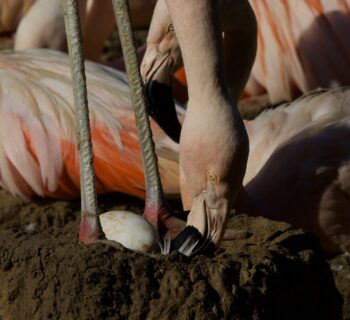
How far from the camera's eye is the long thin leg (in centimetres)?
307

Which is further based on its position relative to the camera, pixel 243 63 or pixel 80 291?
pixel 243 63

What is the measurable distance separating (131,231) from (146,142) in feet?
0.79

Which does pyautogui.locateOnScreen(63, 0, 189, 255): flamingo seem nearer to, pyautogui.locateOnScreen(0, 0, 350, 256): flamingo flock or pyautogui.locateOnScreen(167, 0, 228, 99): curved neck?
pyautogui.locateOnScreen(0, 0, 350, 256): flamingo flock

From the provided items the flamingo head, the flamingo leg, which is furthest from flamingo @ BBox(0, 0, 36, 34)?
the flamingo leg

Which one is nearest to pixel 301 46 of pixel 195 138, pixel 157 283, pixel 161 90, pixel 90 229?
pixel 161 90

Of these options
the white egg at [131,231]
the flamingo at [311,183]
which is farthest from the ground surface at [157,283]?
the flamingo at [311,183]

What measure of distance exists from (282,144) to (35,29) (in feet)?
5.74

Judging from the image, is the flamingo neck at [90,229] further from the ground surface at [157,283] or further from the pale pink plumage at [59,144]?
the pale pink plumage at [59,144]

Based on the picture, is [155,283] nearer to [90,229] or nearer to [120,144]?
[90,229]

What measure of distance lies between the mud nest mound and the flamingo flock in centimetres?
17

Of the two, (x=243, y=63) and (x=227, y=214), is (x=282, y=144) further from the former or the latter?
(x=227, y=214)

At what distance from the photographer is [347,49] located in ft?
16.1

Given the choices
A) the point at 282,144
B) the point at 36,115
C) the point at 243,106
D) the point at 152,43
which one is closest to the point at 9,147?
the point at 36,115

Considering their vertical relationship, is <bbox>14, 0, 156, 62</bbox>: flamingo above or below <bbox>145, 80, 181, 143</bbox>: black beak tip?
below
